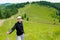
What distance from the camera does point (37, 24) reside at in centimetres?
1419

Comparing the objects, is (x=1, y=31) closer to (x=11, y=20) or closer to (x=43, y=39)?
(x=11, y=20)

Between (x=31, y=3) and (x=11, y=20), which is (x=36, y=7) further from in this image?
(x=11, y=20)

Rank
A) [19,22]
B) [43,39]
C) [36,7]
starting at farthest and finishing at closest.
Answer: [36,7] < [43,39] < [19,22]

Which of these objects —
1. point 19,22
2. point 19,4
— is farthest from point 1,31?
point 19,22

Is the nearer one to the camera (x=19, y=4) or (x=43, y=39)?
(x=43, y=39)

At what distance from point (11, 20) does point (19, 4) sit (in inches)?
63.9

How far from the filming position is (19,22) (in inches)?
284

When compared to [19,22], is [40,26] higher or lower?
lower

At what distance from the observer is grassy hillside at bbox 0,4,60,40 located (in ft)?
44.6

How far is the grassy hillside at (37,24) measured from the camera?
13.6 meters

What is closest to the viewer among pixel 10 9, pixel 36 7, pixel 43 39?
pixel 43 39

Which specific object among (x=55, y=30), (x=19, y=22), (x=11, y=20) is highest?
(x=19, y=22)

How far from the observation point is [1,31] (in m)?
13.6

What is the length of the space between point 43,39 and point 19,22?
20.7 ft
